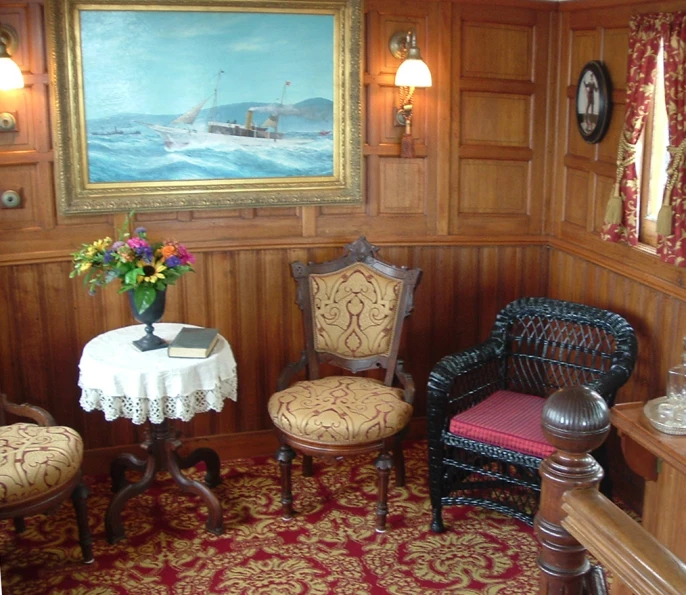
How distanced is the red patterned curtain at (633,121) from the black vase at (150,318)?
1.95 m

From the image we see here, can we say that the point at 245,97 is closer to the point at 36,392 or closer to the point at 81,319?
the point at 81,319

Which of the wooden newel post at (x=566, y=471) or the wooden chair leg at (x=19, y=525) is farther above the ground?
the wooden newel post at (x=566, y=471)

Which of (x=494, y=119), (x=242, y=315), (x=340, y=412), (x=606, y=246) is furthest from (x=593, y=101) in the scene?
(x=242, y=315)

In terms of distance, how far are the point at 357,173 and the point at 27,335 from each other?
5.69 ft

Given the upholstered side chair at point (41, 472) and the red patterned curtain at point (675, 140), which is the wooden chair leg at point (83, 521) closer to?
the upholstered side chair at point (41, 472)

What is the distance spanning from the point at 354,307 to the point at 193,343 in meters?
0.85

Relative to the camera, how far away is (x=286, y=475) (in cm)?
402

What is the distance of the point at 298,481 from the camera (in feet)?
→ 14.5

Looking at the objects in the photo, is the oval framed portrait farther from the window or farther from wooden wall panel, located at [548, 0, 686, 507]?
the window

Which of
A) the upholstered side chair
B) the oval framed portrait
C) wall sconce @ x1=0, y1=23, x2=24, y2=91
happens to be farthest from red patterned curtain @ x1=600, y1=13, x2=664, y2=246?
wall sconce @ x1=0, y1=23, x2=24, y2=91

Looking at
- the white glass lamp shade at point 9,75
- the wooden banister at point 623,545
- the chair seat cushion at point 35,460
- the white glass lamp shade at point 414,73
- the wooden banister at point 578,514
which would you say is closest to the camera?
the wooden banister at point 623,545

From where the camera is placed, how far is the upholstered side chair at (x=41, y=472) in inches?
132

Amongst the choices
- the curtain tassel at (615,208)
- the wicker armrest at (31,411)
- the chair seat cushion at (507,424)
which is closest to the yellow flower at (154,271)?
the wicker armrest at (31,411)

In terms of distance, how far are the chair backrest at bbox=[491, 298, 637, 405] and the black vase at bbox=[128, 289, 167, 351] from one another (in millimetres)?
1521
